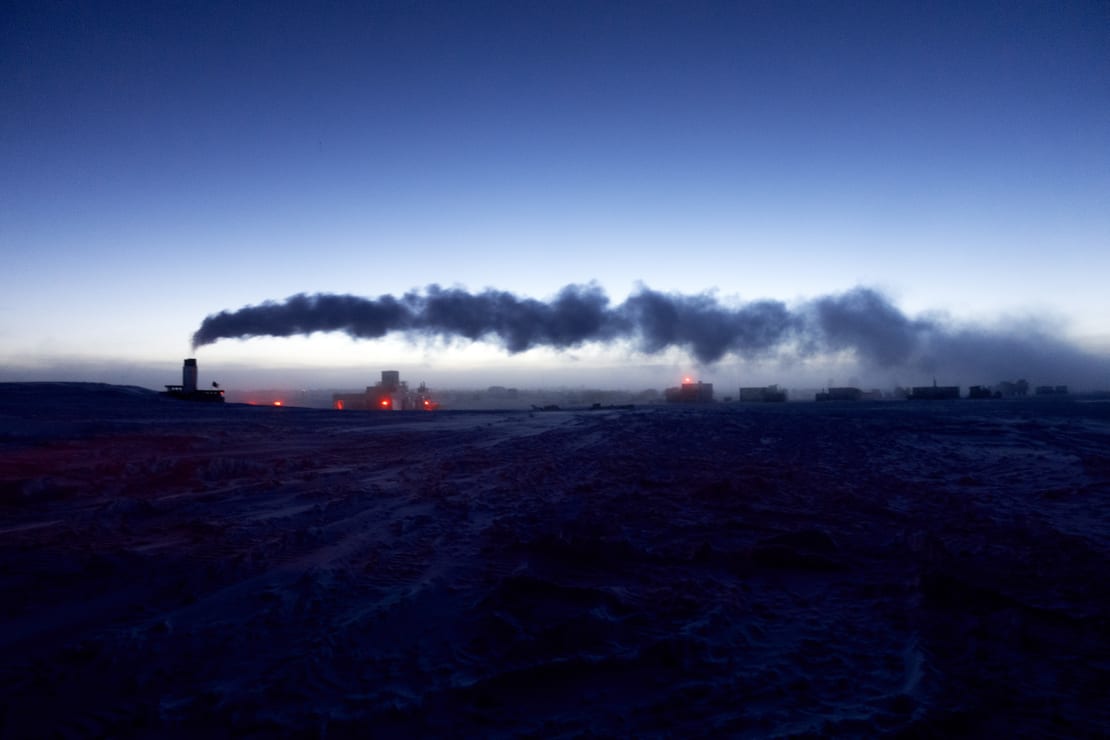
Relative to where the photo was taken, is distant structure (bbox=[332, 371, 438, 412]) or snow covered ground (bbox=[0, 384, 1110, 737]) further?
distant structure (bbox=[332, 371, 438, 412])

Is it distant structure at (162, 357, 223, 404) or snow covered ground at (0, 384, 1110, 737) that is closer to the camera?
snow covered ground at (0, 384, 1110, 737)

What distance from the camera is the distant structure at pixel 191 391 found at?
1107 inches

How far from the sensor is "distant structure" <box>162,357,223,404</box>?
2812cm

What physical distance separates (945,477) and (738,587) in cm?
761

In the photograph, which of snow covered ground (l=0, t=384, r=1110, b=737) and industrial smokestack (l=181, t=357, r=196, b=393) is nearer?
snow covered ground (l=0, t=384, r=1110, b=737)

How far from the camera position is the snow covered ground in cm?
307

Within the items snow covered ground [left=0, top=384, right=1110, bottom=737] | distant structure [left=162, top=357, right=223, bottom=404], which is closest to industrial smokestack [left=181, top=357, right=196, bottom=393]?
distant structure [left=162, top=357, right=223, bottom=404]

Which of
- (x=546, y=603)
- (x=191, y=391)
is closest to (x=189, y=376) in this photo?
(x=191, y=391)

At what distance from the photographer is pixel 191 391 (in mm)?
29000

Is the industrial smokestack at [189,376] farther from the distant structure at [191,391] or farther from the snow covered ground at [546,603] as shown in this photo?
the snow covered ground at [546,603]

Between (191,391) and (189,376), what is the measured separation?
1351 mm

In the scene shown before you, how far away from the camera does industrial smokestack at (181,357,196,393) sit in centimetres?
2953

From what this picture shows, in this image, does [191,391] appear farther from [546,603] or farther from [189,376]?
[546,603]

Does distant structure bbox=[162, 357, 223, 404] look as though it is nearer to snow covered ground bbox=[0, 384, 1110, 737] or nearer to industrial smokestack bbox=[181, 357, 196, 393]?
industrial smokestack bbox=[181, 357, 196, 393]
